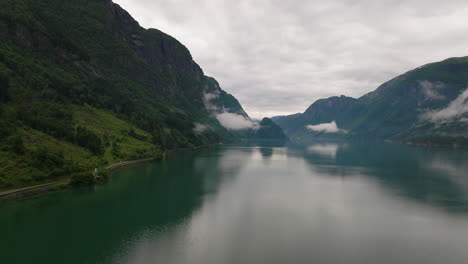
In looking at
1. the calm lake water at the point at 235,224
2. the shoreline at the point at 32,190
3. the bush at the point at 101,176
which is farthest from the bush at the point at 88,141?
the shoreline at the point at 32,190

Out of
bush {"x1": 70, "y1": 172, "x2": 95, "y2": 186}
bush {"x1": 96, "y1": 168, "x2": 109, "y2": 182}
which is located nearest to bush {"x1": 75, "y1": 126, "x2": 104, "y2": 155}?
bush {"x1": 96, "y1": 168, "x2": 109, "y2": 182}

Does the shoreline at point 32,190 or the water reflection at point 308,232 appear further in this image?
the shoreline at point 32,190

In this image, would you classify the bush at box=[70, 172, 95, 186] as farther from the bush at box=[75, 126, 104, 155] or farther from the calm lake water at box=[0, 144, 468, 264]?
the bush at box=[75, 126, 104, 155]

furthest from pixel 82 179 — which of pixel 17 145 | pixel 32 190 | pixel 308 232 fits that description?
pixel 308 232

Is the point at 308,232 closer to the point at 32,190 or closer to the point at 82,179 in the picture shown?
the point at 82,179

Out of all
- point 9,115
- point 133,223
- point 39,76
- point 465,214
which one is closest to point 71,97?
point 39,76

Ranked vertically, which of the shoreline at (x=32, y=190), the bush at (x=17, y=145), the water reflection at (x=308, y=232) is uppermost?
the bush at (x=17, y=145)

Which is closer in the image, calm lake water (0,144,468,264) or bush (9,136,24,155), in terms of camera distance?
calm lake water (0,144,468,264)

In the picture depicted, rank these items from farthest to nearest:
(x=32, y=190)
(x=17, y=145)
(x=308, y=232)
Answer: (x=17, y=145), (x=32, y=190), (x=308, y=232)

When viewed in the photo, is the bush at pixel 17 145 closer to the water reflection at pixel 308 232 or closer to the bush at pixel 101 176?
the bush at pixel 101 176
